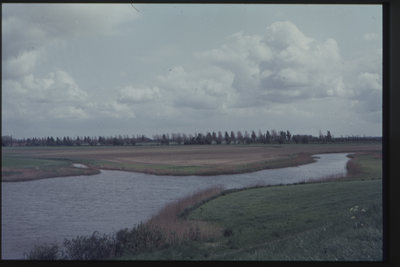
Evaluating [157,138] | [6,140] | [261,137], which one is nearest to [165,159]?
[157,138]

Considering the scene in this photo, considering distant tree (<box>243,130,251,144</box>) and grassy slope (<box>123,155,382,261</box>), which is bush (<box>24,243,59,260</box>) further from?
distant tree (<box>243,130,251,144</box>)

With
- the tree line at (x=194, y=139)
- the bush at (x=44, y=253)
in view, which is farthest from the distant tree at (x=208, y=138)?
the bush at (x=44, y=253)

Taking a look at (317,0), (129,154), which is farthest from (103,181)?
(317,0)

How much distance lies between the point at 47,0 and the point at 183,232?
9.09 ft

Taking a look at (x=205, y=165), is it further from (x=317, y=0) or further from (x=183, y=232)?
(x=317, y=0)

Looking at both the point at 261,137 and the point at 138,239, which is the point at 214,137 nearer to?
the point at 261,137

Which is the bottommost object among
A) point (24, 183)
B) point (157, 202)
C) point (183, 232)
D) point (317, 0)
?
point (183, 232)

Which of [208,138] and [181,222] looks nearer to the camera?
[181,222]

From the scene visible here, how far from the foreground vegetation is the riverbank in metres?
0.27

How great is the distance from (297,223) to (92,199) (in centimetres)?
224

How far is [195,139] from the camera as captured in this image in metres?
3.74

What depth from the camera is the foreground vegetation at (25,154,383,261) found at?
3166 mm

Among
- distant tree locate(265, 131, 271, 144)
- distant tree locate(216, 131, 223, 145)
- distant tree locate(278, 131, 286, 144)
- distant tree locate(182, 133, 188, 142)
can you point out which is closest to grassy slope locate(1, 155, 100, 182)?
distant tree locate(182, 133, 188, 142)
